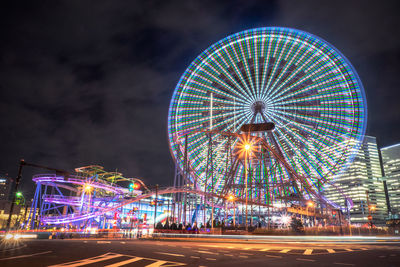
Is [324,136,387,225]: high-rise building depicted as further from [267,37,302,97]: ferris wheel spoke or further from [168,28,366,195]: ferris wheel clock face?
[267,37,302,97]: ferris wheel spoke

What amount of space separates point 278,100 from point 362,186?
380ft

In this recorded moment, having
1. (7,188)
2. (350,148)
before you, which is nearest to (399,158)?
(350,148)

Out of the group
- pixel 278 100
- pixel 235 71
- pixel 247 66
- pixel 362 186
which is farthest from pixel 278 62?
pixel 362 186

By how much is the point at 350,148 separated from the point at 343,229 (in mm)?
10861

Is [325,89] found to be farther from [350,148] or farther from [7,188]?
[7,188]

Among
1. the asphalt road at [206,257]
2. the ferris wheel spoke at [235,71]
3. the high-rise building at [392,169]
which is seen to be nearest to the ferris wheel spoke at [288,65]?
the ferris wheel spoke at [235,71]

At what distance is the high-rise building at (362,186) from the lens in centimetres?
12793

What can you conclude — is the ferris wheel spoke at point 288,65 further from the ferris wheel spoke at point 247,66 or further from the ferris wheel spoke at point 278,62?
the ferris wheel spoke at point 247,66

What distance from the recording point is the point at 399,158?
142 meters

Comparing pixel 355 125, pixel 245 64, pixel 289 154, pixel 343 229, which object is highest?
pixel 245 64

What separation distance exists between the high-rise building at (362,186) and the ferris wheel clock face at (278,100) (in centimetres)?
10052

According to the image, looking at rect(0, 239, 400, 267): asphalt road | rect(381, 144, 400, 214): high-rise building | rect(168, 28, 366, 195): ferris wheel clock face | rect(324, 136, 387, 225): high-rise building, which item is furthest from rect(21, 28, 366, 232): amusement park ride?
rect(381, 144, 400, 214): high-rise building

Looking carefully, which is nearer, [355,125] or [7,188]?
[355,125]

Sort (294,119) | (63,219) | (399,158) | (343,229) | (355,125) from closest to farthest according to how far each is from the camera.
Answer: (343,229) < (355,125) < (294,119) < (63,219) < (399,158)
